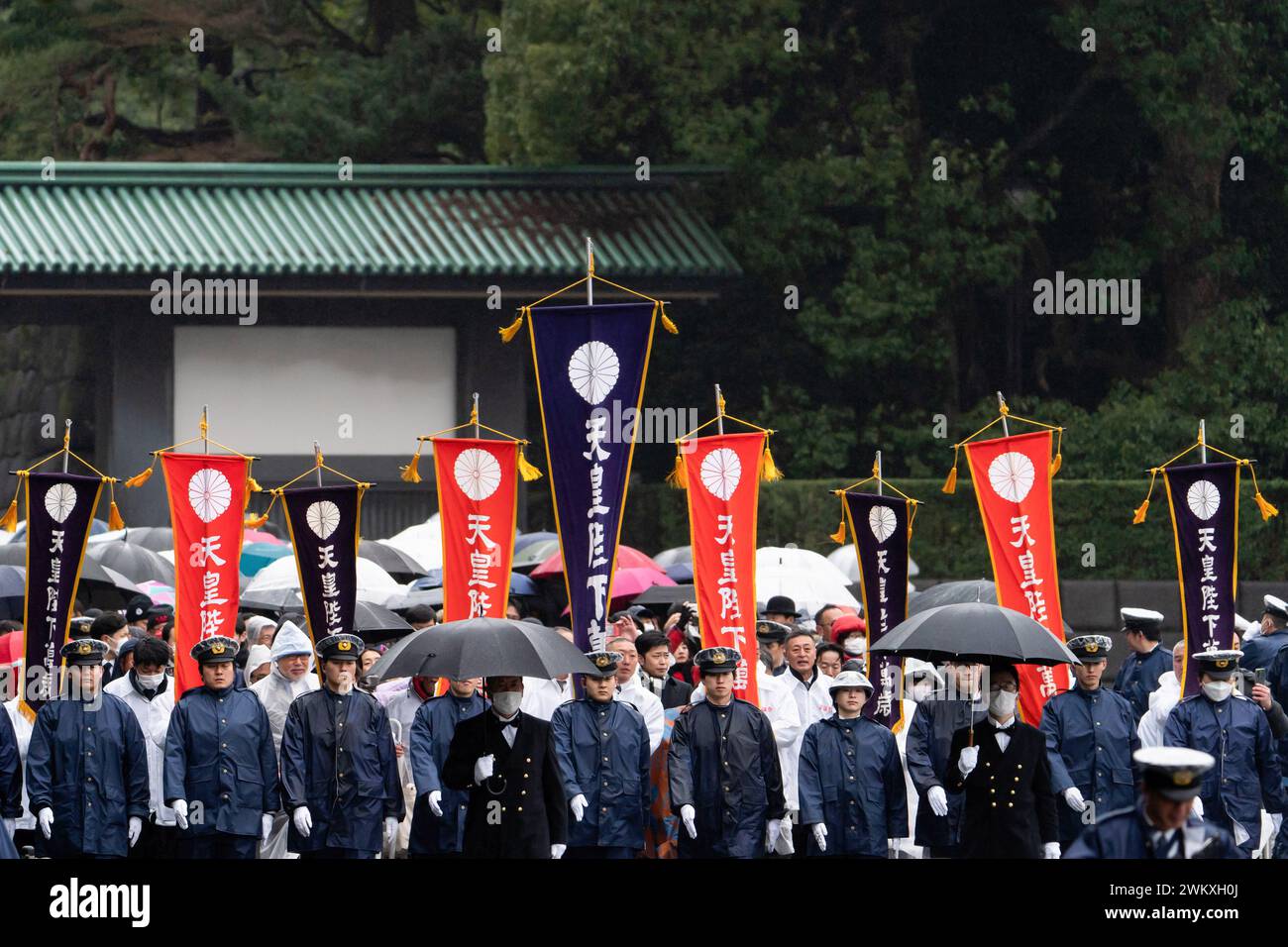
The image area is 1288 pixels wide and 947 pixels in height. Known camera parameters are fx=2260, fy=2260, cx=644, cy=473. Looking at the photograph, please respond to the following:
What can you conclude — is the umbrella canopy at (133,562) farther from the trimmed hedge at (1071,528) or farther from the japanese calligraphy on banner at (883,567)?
the trimmed hedge at (1071,528)

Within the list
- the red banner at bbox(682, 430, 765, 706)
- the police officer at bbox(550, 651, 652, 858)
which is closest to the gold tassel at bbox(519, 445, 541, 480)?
the red banner at bbox(682, 430, 765, 706)

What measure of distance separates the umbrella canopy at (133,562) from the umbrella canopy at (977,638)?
8167mm

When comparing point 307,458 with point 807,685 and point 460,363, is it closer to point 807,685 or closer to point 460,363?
point 460,363

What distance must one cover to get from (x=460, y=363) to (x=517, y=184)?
201cm

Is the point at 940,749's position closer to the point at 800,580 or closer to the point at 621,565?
the point at 800,580

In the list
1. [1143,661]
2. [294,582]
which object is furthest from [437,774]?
[1143,661]

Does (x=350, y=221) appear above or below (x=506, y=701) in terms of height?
above

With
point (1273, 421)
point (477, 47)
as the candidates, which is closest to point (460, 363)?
point (477, 47)

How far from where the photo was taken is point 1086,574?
73.3 ft

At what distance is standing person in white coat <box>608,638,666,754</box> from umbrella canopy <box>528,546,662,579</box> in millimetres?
5067

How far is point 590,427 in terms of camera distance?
12047 millimetres

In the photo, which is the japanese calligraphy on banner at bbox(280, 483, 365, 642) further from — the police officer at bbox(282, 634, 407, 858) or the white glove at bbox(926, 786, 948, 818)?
the white glove at bbox(926, 786, 948, 818)

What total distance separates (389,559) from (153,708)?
6.11 m
